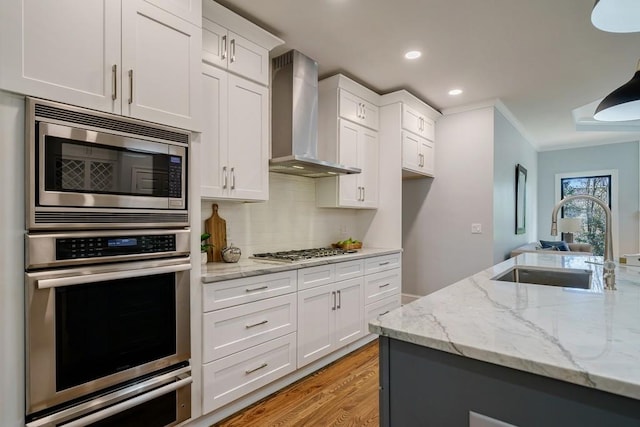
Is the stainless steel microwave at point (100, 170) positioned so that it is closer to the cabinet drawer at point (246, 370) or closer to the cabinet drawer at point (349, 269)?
the cabinet drawer at point (246, 370)

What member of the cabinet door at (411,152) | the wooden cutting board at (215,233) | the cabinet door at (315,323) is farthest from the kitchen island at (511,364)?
the cabinet door at (411,152)

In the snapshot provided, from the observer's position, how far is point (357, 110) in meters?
3.58

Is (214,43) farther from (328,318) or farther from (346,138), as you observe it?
(328,318)

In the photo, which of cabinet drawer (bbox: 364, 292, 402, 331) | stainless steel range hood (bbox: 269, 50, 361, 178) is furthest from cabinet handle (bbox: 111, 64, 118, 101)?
cabinet drawer (bbox: 364, 292, 402, 331)

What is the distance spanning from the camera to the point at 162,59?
5.74 ft

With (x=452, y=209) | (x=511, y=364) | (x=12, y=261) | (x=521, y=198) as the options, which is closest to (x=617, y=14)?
(x=511, y=364)

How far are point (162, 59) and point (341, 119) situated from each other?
1936 mm

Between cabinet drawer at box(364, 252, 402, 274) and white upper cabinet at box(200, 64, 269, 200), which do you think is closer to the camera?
white upper cabinet at box(200, 64, 269, 200)

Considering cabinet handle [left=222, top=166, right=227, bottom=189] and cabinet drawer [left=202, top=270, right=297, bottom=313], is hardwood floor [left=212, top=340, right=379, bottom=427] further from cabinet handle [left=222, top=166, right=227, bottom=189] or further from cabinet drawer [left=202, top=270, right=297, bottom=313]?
cabinet handle [left=222, top=166, right=227, bottom=189]

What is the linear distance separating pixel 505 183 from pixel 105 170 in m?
4.80

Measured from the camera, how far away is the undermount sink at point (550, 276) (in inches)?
74.0

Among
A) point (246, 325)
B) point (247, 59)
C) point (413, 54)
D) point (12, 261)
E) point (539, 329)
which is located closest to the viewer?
point (539, 329)

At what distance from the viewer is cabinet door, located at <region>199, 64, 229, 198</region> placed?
86.2 inches

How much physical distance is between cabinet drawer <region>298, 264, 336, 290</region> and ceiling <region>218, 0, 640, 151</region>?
1886 mm
